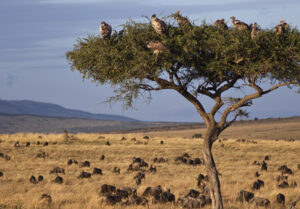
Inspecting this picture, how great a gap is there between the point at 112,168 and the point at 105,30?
Answer: 55.9 feet

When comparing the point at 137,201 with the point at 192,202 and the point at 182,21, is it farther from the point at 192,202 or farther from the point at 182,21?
the point at 182,21

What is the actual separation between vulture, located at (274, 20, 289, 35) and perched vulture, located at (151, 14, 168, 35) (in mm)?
3435

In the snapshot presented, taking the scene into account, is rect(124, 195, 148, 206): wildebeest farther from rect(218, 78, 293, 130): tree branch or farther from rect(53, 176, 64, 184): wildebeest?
rect(53, 176, 64, 184): wildebeest

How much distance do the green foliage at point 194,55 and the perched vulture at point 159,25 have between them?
0.19 m

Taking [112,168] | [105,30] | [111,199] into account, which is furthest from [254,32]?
[112,168]

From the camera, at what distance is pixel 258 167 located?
33.2m

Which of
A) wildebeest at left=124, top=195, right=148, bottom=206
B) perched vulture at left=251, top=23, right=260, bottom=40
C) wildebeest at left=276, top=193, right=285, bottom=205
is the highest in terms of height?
perched vulture at left=251, top=23, right=260, bottom=40

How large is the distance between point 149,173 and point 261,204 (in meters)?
11.9

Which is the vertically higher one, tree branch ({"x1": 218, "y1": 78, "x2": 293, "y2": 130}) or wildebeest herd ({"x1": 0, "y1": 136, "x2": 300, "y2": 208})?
tree branch ({"x1": 218, "y1": 78, "x2": 293, "y2": 130})

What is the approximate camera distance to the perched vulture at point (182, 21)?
15565 millimetres

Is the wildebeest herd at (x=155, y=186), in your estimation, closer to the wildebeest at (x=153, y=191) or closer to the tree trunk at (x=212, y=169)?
the wildebeest at (x=153, y=191)

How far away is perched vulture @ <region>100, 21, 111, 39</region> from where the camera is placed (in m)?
15.3

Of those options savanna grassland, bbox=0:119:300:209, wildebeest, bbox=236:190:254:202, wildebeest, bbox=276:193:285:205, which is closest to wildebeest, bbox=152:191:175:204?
savanna grassland, bbox=0:119:300:209

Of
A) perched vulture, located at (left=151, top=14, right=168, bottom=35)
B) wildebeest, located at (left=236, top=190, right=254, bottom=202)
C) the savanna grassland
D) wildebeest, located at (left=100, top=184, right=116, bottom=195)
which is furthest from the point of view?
wildebeest, located at (left=100, top=184, right=116, bottom=195)
